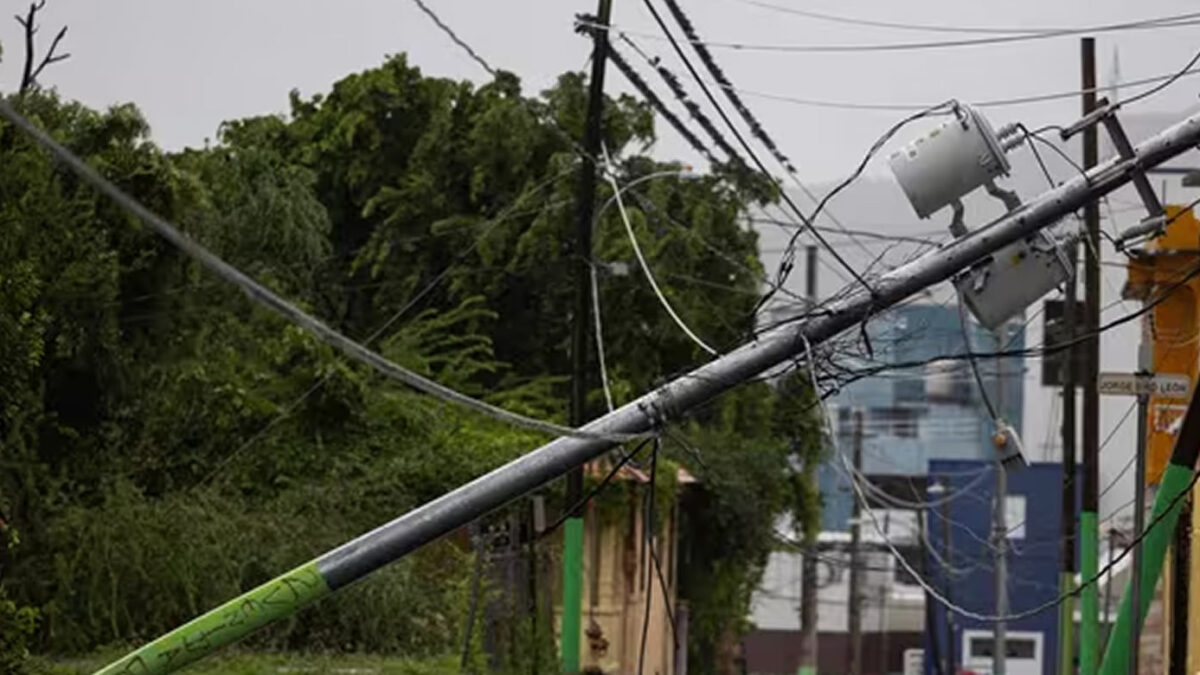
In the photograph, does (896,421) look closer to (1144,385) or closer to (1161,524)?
(1144,385)

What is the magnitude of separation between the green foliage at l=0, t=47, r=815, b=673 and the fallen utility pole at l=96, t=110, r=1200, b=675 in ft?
16.3

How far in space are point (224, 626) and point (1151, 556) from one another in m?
8.59

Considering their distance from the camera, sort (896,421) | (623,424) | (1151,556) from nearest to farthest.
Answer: (623,424)
(1151,556)
(896,421)

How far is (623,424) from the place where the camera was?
54.3ft

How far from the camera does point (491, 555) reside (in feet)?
96.3

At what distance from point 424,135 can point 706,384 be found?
27.2 meters

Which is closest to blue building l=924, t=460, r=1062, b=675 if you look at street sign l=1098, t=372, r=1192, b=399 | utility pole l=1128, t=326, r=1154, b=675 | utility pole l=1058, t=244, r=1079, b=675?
utility pole l=1058, t=244, r=1079, b=675

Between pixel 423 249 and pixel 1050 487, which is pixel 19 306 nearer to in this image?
pixel 423 249

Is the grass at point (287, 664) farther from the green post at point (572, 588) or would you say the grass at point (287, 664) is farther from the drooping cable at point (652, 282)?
the drooping cable at point (652, 282)

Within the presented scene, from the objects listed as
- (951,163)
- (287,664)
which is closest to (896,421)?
(287,664)

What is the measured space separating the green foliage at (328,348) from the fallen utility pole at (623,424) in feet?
16.3

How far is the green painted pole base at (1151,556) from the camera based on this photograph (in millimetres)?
20547

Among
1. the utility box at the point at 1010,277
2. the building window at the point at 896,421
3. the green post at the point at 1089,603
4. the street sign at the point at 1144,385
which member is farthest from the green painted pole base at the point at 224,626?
the building window at the point at 896,421

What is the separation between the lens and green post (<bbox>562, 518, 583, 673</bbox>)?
90.5 feet
